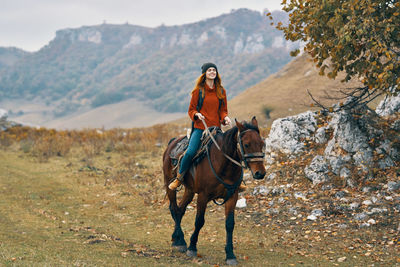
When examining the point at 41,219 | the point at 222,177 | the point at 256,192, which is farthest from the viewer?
the point at 256,192

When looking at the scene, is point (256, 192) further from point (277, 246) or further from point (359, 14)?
point (359, 14)

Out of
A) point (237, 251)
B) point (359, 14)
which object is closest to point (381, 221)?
point (237, 251)

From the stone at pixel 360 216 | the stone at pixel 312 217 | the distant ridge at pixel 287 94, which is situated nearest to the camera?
the stone at pixel 360 216

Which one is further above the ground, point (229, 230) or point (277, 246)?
point (229, 230)

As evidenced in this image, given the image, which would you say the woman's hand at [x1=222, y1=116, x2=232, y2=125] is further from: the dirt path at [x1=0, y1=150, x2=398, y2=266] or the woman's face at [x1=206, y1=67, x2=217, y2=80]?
the dirt path at [x1=0, y1=150, x2=398, y2=266]

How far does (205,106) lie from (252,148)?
67.0 inches

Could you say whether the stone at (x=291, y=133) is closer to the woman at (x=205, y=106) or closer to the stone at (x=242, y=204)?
the stone at (x=242, y=204)

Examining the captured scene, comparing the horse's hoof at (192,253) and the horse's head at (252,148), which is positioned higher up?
the horse's head at (252,148)

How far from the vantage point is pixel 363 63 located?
351 inches

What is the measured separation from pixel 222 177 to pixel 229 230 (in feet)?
3.30

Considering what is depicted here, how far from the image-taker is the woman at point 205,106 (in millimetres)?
6980

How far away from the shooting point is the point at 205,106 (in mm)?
7074

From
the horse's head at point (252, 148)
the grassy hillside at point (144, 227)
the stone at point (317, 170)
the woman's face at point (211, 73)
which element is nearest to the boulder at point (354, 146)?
the stone at point (317, 170)

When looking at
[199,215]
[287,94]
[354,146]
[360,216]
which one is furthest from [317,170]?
[287,94]
